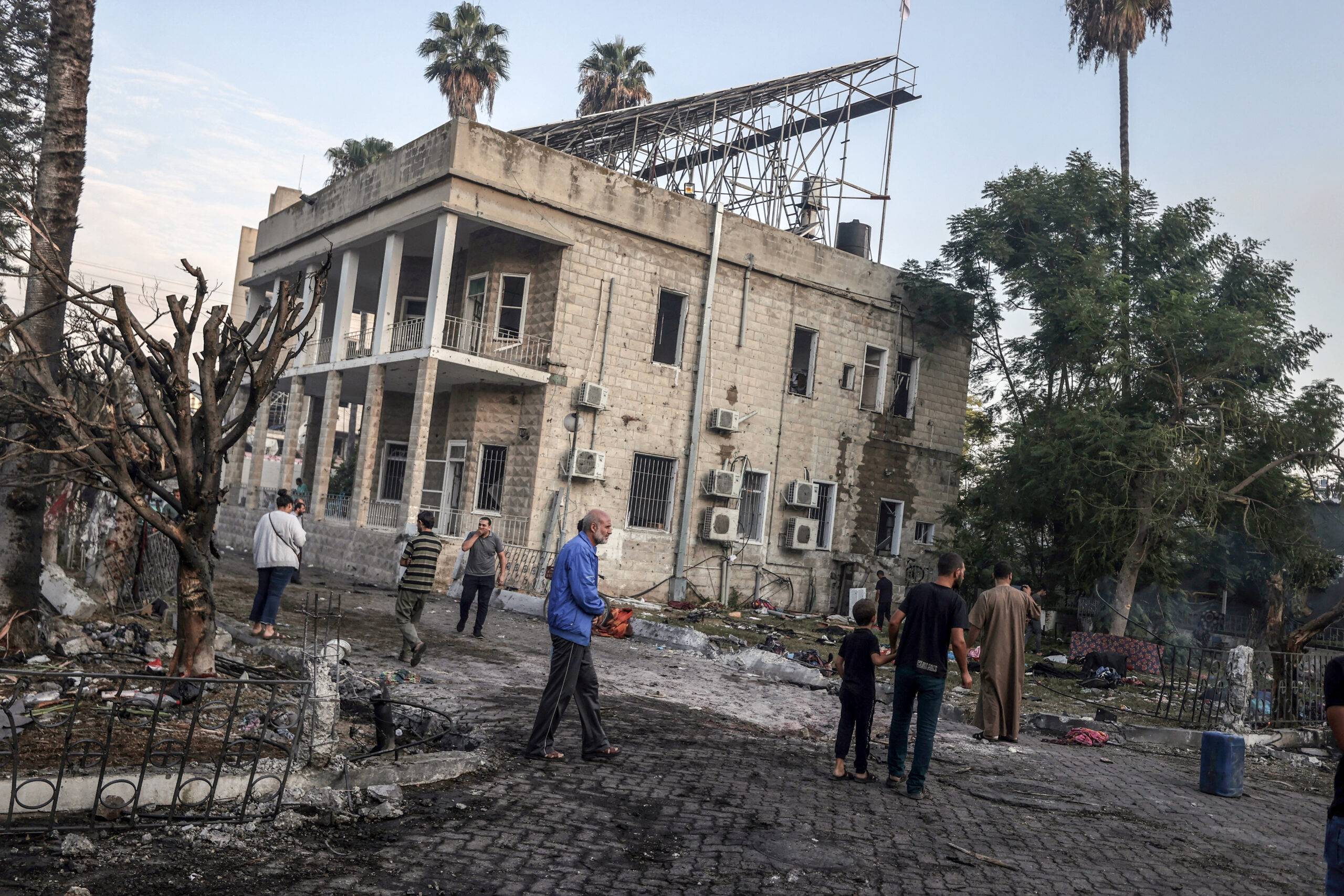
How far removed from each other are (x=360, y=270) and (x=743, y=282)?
9.82 meters

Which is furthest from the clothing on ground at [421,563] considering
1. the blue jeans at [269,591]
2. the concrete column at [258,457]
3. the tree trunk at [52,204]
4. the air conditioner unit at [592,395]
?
the concrete column at [258,457]

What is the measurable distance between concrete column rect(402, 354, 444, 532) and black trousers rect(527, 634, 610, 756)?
1323cm

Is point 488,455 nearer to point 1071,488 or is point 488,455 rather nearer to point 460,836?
point 1071,488

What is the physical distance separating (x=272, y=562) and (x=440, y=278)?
416 inches

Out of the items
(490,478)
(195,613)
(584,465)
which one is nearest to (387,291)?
(490,478)

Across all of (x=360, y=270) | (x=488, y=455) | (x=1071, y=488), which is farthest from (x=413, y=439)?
(x=1071, y=488)

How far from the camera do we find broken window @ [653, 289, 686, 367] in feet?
75.1

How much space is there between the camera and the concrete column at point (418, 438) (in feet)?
65.7

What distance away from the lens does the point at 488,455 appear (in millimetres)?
22219

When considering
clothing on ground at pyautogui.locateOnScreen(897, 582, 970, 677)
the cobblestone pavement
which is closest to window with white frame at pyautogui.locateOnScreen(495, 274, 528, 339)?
the cobblestone pavement

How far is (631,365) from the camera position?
2206 centimetres

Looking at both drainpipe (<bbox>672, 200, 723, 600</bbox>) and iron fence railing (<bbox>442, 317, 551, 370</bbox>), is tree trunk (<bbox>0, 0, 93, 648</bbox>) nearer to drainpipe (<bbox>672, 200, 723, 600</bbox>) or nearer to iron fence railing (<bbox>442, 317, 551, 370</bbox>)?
iron fence railing (<bbox>442, 317, 551, 370</bbox>)

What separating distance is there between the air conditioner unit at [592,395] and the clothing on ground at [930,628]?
14.0 m

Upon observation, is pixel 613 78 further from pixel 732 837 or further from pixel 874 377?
pixel 732 837
